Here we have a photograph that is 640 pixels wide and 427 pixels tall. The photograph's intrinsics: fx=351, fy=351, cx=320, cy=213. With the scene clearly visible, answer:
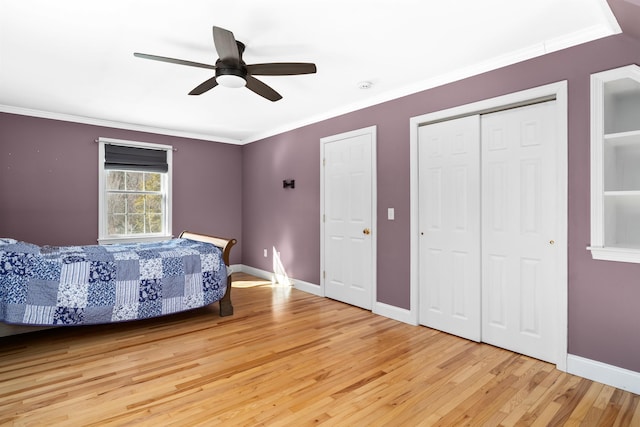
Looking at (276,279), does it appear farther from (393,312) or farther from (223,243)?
(393,312)

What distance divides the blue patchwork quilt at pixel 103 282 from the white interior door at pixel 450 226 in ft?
7.02

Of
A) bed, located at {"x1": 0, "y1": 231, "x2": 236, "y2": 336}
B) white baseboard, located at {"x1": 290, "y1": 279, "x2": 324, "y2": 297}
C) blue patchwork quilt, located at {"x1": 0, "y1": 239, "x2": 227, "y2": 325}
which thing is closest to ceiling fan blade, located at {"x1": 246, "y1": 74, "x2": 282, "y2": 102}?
bed, located at {"x1": 0, "y1": 231, "x2": 236, "y2": 336}

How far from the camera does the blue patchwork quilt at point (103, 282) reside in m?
2.77

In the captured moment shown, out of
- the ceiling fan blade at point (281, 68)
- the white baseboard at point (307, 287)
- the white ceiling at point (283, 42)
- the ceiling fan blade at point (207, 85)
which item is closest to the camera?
the white ceiling at point (283, 42)

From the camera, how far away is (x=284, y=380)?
238 cm

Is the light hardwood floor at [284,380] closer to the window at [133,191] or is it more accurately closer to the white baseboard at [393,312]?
the white baseboard at [393,312]

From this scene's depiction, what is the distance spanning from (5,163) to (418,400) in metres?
5.20

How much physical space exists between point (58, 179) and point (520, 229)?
5369 millimetres

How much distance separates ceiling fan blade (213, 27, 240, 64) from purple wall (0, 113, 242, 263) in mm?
3458

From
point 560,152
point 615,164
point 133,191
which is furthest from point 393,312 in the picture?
point 133,191

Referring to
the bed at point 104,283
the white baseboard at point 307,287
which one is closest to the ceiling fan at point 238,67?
the bed at point 104,283

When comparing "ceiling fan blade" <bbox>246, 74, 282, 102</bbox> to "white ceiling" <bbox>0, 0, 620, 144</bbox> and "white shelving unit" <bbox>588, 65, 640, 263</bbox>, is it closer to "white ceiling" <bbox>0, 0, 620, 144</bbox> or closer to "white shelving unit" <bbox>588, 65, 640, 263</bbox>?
"white ceiling" <bbox>0, 0, 620, 144</bbox>

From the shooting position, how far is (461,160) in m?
3.17

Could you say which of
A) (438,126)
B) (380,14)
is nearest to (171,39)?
(380,14)
